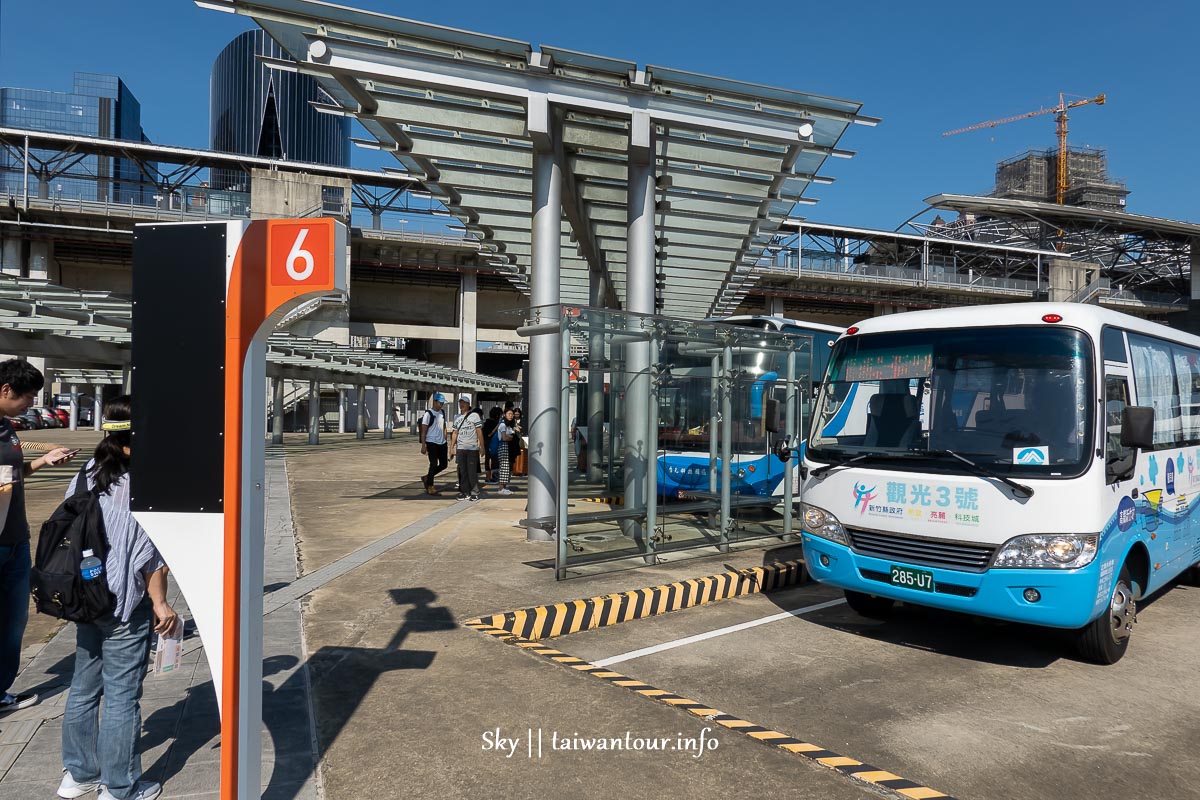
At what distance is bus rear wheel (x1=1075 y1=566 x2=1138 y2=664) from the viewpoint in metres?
5.80

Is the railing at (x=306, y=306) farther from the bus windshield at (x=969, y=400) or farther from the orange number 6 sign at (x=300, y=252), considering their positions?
the bus windshield at (x=969, y=400)

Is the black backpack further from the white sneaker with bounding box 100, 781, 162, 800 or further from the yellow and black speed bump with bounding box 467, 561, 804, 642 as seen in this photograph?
the yellow and black speed bump with bounding box 467, 561, 804, 642

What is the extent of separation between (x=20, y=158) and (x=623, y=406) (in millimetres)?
46330

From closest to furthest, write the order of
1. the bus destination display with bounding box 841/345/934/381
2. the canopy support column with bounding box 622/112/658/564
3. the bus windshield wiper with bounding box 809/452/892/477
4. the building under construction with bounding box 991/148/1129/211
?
1. the bus windshield wiper with bounding box 809/452/892/477
2. the bus destination display with bounding box 841/345/934/381
3. the canopy support column with bounding box 622/112/658/564
4. the building under construction with bounding box 991/148/1129/211

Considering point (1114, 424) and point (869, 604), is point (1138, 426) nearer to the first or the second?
point (1114, 424)

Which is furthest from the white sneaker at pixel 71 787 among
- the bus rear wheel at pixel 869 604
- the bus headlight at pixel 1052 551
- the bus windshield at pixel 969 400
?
the bus rear wheel at pixel 869 604

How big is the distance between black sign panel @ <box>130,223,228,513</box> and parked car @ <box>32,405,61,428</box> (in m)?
47.2

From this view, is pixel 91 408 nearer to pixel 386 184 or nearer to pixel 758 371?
pixel 386 184

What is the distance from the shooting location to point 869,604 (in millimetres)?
7016

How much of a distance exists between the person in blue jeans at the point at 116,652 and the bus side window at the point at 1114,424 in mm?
5810

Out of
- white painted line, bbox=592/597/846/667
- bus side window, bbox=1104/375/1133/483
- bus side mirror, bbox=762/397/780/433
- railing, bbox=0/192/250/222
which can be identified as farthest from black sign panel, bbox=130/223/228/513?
railing, bbox=0/192/250/222

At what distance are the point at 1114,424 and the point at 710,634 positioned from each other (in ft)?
11.0

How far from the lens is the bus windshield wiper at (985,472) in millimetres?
5484

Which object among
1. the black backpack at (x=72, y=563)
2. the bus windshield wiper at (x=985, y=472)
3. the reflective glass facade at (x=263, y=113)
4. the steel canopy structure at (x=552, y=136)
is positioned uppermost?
the reflective glass facade at (x=263, y=113)
